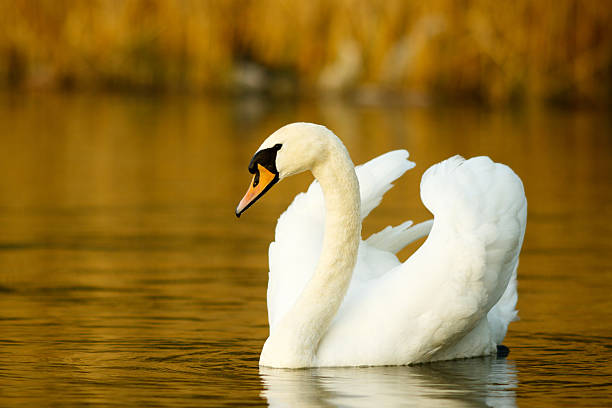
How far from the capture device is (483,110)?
70.2ft

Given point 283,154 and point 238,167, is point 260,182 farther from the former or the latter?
point 238,167

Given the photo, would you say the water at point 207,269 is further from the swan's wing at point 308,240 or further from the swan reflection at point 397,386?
the swan's wing at point 308,240

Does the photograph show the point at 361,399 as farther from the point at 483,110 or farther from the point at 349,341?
the point at 483,110

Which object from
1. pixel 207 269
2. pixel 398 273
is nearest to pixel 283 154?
pixel 398 273

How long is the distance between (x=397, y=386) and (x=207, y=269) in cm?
320

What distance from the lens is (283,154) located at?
5645mm

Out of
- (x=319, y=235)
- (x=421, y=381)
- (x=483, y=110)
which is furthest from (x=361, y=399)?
(x=483, y=110)

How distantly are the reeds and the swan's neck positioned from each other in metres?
14.7

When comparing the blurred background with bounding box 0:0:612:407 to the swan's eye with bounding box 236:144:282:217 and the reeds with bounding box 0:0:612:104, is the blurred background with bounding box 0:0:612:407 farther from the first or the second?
the swan's eye with bounding box 236:144:282:217

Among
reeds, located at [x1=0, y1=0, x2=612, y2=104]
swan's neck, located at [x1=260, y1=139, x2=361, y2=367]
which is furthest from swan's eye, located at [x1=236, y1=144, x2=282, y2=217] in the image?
reeds, located at [x1=0, y1=0, x2=612, y2=104]

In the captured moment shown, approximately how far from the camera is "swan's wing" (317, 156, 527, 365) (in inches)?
225

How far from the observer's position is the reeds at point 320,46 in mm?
20438

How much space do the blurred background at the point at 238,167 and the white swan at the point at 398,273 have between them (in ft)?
0.42

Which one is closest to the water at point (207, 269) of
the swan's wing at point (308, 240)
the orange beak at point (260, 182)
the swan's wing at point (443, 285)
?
the swan's wing at point (443, 285)
